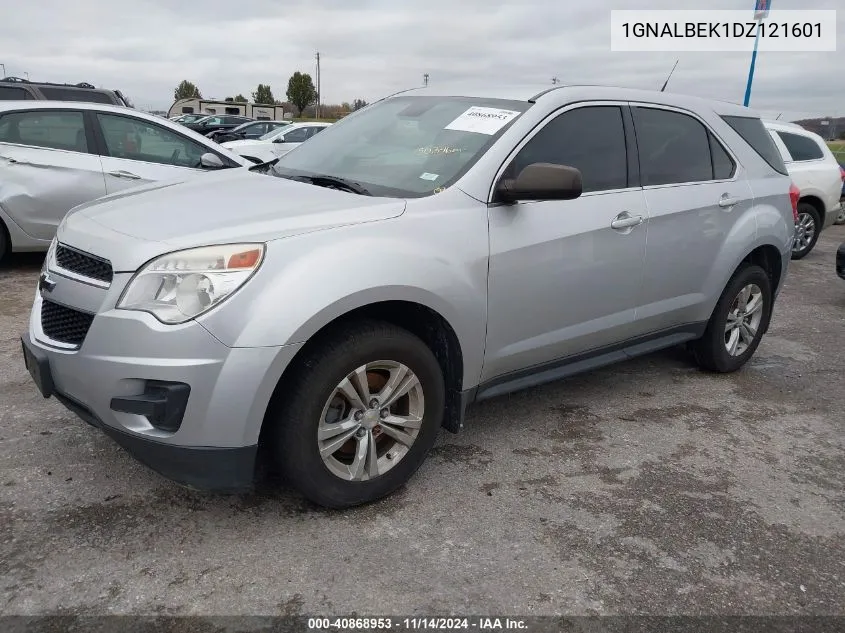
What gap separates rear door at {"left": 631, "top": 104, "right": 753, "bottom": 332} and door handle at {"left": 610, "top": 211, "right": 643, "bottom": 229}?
116 mm

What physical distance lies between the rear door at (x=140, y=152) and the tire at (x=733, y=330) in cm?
472

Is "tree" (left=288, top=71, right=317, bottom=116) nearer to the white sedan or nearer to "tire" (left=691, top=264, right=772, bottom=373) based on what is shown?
the white sedan

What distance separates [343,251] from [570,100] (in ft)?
5.20

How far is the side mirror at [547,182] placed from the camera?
3010 millimetres

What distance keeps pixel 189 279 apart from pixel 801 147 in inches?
362

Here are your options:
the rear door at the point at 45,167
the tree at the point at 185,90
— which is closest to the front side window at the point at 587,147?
the rear door at the point at 45,167

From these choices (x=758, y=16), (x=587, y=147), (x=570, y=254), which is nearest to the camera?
(x=570, y=254)

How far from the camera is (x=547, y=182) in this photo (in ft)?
9.87

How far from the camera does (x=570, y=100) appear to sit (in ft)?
11.6

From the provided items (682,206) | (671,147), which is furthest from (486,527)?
(671,147)

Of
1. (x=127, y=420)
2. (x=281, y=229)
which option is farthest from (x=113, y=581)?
(x=281, y=229)

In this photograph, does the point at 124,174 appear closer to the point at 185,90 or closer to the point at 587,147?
the point at 587,147

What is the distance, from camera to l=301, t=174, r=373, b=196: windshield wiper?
3.13 metres

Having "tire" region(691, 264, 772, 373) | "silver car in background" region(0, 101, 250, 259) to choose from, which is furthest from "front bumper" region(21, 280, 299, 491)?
"silver car in background" region(0, 101, 250, 259)
